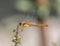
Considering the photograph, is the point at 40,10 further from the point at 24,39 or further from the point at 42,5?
the point at 24,39

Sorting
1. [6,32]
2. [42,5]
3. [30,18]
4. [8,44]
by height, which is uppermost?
[42,5]

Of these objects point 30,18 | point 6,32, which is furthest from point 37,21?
point 6,32

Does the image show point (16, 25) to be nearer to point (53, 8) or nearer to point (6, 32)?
point (6, 32)

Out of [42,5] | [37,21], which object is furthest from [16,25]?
[42,5]

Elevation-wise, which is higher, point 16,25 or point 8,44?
point 16,25

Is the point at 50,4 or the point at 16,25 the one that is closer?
the point at 16,25

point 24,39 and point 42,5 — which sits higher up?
point 42,5
